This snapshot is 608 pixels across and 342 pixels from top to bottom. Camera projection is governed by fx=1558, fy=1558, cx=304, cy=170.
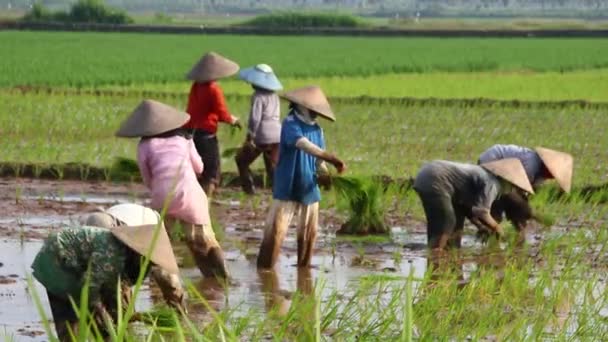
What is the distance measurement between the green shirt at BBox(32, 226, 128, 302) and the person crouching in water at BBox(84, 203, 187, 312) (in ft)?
0.32

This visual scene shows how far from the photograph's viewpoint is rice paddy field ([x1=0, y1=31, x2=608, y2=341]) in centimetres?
591

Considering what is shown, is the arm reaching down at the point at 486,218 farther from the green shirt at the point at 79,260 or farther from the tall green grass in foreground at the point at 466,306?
the green shirt at the point at 79,260

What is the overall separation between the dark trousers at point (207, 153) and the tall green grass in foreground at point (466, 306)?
7.86 ft

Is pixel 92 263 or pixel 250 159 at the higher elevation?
pixel 92 263

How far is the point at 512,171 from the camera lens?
8297mm

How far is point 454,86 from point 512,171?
16118 millimetres

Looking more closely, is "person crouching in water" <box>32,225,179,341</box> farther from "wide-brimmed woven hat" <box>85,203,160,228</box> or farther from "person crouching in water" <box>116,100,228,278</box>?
"person crouching in water" <box>116,100,228,278</box>

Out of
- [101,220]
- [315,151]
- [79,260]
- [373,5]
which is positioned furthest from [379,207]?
[373,5]

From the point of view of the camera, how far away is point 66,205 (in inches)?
412

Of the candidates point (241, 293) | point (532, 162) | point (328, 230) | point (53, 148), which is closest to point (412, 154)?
point (53, 148)

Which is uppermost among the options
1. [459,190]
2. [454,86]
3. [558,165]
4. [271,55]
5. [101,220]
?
[101,220]

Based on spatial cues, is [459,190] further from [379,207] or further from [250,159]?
[250,159]

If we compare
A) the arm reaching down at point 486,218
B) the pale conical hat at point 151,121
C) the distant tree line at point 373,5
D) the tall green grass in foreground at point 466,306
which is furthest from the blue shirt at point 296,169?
the distant tree line at point 373,5

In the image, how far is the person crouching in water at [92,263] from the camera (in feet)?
17.1
